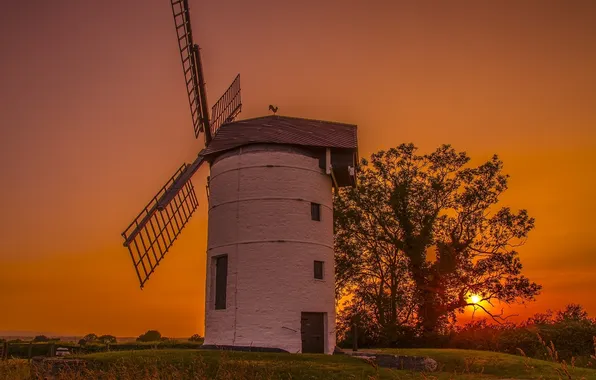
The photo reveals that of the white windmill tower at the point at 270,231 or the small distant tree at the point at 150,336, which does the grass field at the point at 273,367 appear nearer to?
the white windmill tower at the point at 270,231

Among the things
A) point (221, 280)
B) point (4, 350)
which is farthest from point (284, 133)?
point (4, 350)

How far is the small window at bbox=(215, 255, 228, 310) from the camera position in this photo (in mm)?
26516

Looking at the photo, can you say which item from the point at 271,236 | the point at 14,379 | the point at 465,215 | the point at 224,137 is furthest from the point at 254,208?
the point at 465,215

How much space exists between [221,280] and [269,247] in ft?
10.5

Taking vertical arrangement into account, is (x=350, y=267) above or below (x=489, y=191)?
below

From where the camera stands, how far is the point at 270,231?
2575 cm

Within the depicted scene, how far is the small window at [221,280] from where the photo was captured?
1044 inches

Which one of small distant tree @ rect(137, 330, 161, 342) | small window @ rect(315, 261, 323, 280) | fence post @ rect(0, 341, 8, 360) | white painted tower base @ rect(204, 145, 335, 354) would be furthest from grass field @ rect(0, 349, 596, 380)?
small distant tree @ rect(137, 330, 161, 342)

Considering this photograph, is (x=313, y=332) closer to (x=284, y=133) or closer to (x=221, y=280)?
(x=221, y=280)

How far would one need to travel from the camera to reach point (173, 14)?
33.2 m

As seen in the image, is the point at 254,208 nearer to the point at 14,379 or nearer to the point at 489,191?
the point at 14,379

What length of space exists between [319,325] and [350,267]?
1267cm

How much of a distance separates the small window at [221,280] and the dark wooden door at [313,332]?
12.8 feet

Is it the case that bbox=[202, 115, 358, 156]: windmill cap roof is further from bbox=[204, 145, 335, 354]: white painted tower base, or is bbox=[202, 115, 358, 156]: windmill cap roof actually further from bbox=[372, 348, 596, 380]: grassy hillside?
bbox=[372, 348, 596, 380]: grassy hillside
